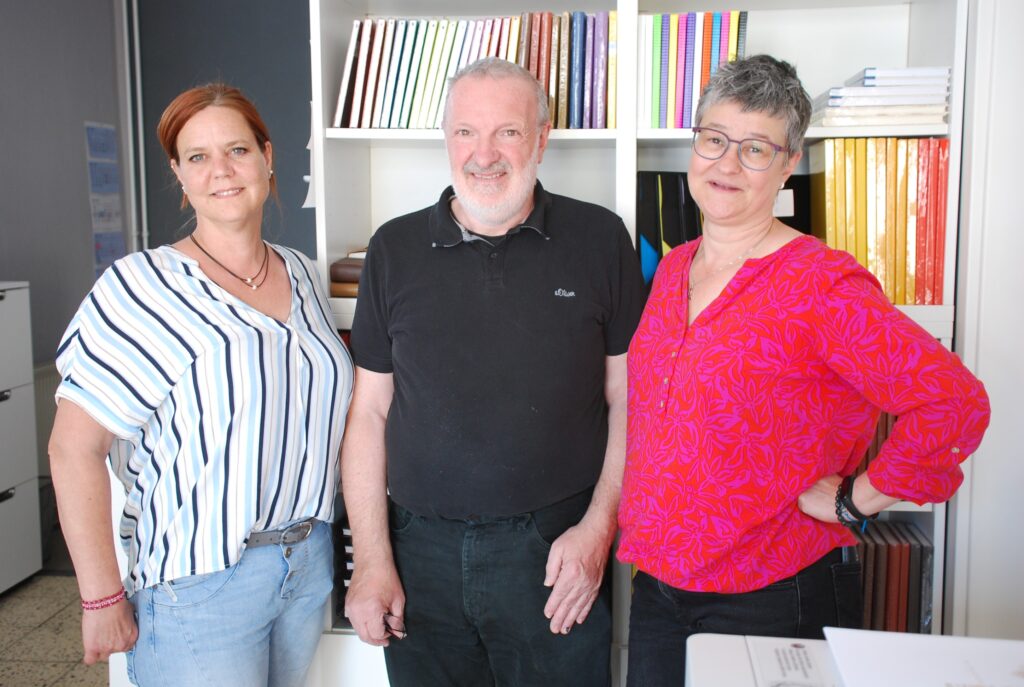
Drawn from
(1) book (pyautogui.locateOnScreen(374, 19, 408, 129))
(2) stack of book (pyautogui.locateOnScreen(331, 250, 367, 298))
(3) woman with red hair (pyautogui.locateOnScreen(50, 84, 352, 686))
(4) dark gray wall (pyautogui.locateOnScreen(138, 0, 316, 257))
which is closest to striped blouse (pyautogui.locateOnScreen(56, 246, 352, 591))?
(3) woman with red hair (pyautogui.locateOnScreen(50, 84, 352, 686))

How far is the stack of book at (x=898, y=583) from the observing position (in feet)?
6.44

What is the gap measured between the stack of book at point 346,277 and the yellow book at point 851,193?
116 centimetres

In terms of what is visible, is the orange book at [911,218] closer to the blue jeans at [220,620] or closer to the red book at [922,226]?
the red book at [922,226]

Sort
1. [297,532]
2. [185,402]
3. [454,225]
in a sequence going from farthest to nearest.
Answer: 1. [454,225]
2. [297,532]
3. [185,402]

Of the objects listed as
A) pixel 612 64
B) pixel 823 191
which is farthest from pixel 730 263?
pixel 612 64

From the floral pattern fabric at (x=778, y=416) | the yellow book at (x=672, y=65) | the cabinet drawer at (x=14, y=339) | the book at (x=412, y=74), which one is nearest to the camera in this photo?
the floral pattern fabric at (x=778, y=416)

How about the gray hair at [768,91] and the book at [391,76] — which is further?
the book at [391,76]

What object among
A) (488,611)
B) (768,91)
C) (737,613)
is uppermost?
(768,91)

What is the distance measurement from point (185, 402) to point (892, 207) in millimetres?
1598

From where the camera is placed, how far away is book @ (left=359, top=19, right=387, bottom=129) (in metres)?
2.02

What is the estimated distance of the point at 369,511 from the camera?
171 cm

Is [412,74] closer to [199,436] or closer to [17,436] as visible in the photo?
[199,436]

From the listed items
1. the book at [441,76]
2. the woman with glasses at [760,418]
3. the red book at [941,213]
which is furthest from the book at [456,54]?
the red book at [941,213]

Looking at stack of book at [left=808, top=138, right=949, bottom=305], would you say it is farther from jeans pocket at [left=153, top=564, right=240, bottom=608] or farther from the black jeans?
jeans pocket at [left=153, top=564, right=240, bottom=608]
